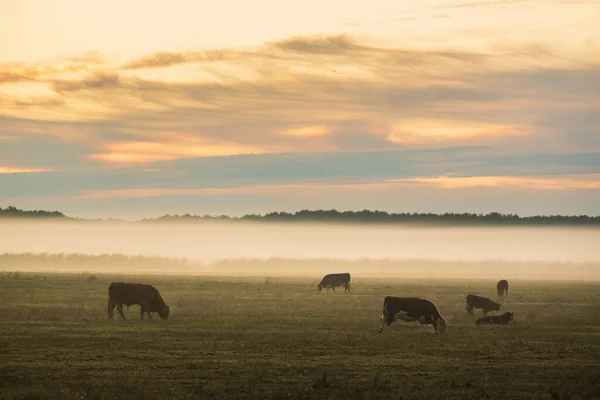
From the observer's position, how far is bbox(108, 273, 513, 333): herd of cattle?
1511 inches

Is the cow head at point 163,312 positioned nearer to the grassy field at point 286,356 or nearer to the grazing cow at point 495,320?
the grassy field at point 286,356

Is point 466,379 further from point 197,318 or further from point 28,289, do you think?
point 28,289

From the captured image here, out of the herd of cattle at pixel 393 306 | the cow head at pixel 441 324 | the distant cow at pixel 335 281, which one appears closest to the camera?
the cow head at pixel 441 324

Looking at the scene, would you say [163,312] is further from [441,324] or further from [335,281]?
[335,281]

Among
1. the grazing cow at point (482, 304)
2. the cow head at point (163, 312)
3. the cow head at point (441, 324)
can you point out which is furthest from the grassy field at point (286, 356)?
the grazing cow at point (482, 304)

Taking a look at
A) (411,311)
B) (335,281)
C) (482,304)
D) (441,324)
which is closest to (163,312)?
(411,311)

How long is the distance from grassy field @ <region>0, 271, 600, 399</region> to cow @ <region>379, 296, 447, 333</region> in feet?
1.96

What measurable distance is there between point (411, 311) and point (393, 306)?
0.84 metres

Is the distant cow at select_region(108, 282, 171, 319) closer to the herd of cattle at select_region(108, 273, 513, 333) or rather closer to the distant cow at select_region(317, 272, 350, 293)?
the herd of cattle at select_region(108, 273, 513, 333)

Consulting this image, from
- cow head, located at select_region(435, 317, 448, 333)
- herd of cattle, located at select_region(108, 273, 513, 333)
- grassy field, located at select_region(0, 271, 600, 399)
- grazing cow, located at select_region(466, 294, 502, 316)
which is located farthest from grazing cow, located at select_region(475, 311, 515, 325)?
grazing cow, located at select_region(466, 294, 502, 316)

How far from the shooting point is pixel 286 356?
30188 millimetres

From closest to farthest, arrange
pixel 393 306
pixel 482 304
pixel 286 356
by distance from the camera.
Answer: pixel 286 356 → pixel 393 306 → pixel 482 304

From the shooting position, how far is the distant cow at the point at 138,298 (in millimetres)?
43750

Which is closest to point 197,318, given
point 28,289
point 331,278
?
point 28,289
